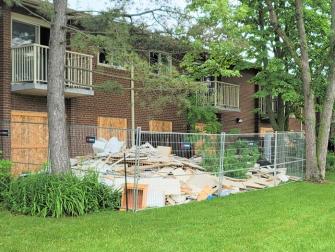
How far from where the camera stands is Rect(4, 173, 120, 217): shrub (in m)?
10.4

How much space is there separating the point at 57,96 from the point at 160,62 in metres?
2.47

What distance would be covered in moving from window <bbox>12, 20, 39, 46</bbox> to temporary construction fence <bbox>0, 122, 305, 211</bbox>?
279cm

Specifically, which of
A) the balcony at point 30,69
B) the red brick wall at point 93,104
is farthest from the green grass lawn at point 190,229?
the balcony at point 30,69

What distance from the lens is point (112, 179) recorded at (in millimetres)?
12344

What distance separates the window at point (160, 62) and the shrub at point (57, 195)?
2.74 metres

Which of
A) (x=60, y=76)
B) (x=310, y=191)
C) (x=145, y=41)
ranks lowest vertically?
(x=310, y=191)

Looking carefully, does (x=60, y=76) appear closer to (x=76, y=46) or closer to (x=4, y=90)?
(x=76, y=46)

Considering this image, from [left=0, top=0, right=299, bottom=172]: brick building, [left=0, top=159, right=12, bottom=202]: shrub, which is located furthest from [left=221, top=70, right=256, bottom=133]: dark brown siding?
[left=0, top=159, right=12, bottom=202]: shrub

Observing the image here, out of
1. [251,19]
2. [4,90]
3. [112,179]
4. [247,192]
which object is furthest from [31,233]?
[251,19]

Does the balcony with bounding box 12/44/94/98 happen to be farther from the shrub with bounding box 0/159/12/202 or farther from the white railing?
the shrub with bounding box 0/159/12/202

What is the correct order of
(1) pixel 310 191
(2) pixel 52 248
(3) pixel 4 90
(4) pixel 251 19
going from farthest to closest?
(4) pixel 251 19 → (3) pixel 4 90 → (1) pixel 310 191 → (2) pixel 52 248

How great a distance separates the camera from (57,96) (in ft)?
37.3

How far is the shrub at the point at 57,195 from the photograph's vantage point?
34.2 feet

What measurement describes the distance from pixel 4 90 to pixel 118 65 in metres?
6.71
